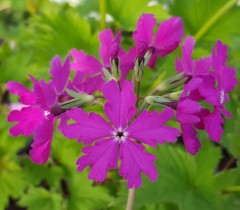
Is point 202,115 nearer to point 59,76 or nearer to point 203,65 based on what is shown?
point 203,65

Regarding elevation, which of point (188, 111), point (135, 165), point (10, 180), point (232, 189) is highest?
point (188, 111)

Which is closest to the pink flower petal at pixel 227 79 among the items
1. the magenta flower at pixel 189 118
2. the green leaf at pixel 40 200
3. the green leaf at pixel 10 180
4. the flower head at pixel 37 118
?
the magenta flower at pixel 189 118

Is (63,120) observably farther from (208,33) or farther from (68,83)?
(208,33)

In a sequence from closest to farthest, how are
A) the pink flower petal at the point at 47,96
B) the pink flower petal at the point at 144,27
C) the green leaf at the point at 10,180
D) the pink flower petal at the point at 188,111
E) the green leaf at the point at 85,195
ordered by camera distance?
1. the pink flower petal at the point at 188,111
2. the pink flower petal at the point at 47,96
3. the pink flower petal at the point at 144,27
4. the green leaf at the point at 85,195
5. the green leaf at the point at 10,180

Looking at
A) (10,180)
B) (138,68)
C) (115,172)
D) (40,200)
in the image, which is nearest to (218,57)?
(138,68)

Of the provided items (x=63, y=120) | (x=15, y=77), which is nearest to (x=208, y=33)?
(x=15, y=77)

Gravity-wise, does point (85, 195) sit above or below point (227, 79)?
below

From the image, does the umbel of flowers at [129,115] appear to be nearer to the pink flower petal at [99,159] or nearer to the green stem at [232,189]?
the pink flower petal at [99,159]
